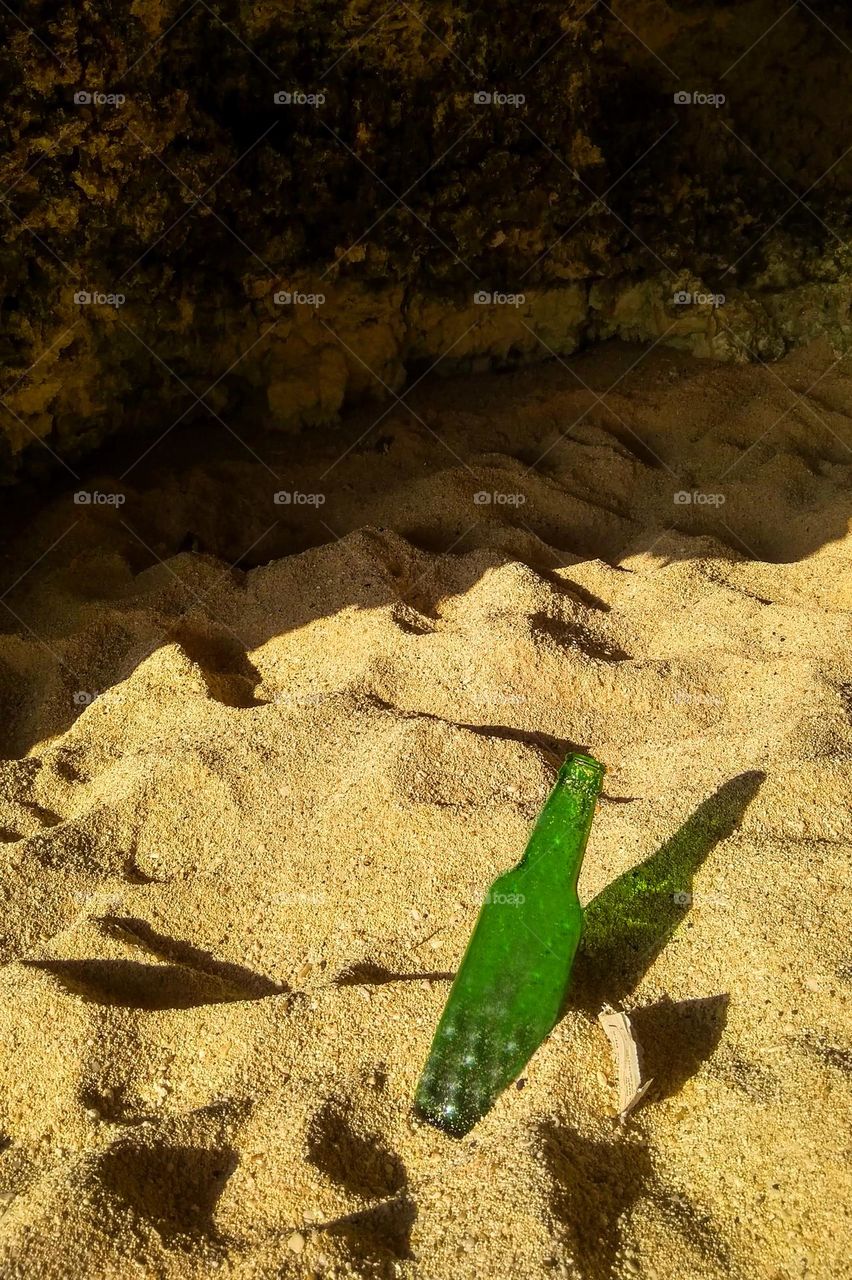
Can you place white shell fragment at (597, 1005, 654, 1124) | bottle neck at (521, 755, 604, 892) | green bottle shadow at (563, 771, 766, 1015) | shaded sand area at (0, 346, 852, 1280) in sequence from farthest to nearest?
green bottle shadow at (563, 771, 766, 1015) → bottle neck at (521, 755, 604, 892) → white shell fragment at (597, 1005, 654, 1124) → shaded sand area at (0, 346, 852, 1280)

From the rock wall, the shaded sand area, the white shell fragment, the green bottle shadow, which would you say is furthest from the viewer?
the rock wall

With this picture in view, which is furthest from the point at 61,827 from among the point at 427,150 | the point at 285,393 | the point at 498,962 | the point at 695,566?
the point at 427,150

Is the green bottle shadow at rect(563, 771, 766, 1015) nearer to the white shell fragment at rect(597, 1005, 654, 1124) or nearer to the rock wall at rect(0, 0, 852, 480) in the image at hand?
the white shell fragment at rect(597, 1005, 654, 1124)

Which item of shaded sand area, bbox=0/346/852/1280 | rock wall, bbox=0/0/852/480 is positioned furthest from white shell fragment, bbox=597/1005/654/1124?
rock wall, bbox=0/0/852/480

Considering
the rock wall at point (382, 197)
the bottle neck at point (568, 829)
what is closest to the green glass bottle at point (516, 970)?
the bottle neck at point (568, 829)

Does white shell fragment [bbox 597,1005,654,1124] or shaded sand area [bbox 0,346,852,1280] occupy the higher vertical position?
white shell fragment [bbox 597,1005,654,1124]

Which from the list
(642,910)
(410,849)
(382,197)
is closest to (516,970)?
(642,910)

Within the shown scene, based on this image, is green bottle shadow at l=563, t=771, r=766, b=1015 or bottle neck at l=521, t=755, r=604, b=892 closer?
bottle neck at l=521, t=755, r=604, b=892

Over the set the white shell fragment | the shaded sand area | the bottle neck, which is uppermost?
the bottle neck
